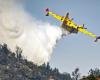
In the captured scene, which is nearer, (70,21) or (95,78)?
(95,78)

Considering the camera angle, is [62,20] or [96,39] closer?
[96,39]

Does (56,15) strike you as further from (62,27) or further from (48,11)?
(62,27)

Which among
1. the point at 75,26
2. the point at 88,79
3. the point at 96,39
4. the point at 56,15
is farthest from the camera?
the point at 56,15

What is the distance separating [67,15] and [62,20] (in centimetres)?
398

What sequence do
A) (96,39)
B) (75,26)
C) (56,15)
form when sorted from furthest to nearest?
1. (56,15)
2. (75,26)
3. (96,39)

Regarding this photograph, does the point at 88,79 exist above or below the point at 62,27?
below

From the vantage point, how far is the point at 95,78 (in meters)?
52.2

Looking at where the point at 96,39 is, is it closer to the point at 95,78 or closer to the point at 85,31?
the point at 85,31

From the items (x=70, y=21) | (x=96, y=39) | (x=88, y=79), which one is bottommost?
(x=88, y=79)

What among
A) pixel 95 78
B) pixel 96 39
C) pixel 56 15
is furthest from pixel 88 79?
pixel 56 15

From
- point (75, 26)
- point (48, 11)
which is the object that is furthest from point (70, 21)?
point (48, 11)

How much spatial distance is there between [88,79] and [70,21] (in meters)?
86.7

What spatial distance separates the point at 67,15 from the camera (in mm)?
134875

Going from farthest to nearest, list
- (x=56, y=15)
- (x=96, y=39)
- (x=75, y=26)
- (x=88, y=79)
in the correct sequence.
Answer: (x=56, y=15)
(x=75, y=26)
(x=96, y=39)
(x=88, y=79)
